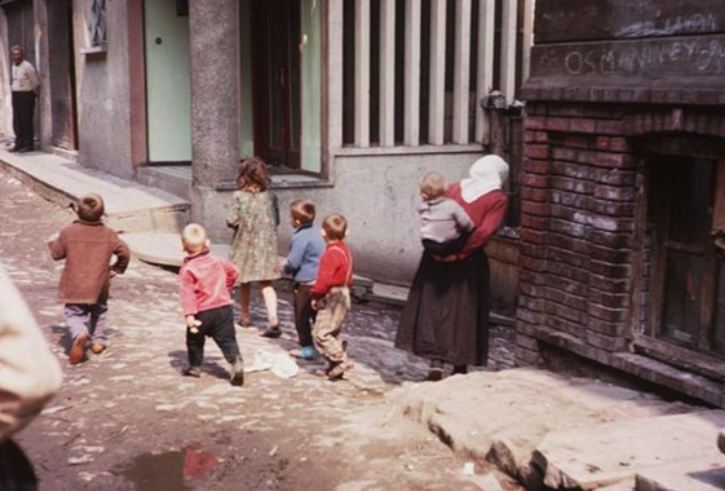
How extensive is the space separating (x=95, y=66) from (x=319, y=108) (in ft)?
17.8

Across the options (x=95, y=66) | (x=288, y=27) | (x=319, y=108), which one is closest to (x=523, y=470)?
(x=319, y=108)

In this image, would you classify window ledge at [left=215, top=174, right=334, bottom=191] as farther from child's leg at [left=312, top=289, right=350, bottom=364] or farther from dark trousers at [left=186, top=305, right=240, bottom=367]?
dark trousers at [left=186, top=305, right=240, bottom=367]

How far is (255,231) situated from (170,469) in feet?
10.9

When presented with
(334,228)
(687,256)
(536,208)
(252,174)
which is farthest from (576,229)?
(252,174)

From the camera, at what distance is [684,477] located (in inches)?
161

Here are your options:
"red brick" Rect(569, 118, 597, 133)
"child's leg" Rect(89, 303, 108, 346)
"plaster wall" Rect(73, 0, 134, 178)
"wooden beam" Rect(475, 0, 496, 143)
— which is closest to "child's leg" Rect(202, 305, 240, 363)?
Answer: "child's leg" Rect(89, 303, 108, 346)

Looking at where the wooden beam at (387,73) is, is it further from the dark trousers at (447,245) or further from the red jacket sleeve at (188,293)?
the red jacket sleeve at (188,293)

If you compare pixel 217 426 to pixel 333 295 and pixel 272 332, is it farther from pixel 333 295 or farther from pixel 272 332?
pixel 272 332

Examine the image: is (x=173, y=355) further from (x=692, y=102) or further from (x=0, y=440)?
(x=0, y=440)

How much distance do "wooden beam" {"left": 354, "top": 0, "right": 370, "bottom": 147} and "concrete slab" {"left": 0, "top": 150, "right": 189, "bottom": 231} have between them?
2.30 metres

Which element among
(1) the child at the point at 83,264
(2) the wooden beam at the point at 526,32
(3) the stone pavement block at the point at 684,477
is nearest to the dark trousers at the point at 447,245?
(1) the child at the point at 83,264

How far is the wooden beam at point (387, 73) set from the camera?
12133 mm

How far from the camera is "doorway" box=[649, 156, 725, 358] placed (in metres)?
5.62

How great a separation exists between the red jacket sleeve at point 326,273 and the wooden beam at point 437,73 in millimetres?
5848
